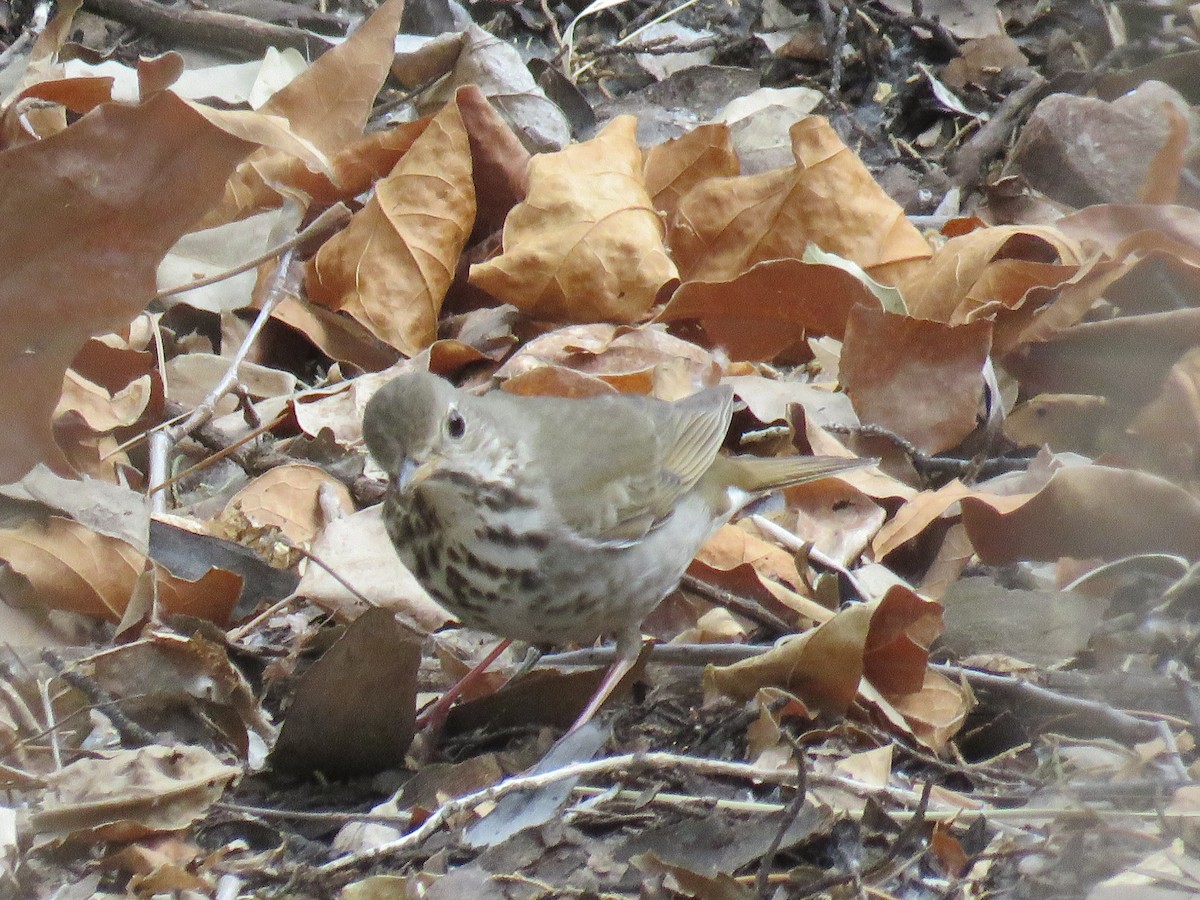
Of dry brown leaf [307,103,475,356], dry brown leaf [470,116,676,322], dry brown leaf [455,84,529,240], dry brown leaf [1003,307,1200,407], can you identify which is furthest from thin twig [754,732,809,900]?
dry brown leaf [455,84,529,240]

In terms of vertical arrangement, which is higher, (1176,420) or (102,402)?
(102,402)

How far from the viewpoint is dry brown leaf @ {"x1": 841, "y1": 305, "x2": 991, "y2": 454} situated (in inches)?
164

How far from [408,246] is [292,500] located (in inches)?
38.9

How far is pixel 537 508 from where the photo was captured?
3.47 m

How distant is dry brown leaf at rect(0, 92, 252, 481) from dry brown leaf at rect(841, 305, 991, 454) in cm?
175

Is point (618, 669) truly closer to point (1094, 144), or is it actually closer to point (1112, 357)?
point (1112, 357)

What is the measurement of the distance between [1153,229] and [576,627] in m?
2.09

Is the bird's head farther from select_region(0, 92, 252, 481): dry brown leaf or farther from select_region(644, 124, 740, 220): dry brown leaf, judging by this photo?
select_region(644, 124, 740, 220): dry brown leaf

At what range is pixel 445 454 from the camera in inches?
131

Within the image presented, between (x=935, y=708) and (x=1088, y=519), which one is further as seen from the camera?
(x=1088, y=519)

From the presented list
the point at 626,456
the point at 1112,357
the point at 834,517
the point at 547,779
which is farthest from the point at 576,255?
the point at 547,779

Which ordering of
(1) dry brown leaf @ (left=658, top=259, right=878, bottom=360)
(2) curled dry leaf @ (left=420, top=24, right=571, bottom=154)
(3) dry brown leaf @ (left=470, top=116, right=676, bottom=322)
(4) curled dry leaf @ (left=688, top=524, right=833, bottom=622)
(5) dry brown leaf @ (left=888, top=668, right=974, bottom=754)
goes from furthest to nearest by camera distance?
(2) curled dry leaf @ (left=420, top=24, right=571, bottom=154), (3) dry brown leaf @ (left=470, top=116, right=676, bottom=322), (1) dry brown leaf @ (left=658, top=259, right=878, bottom=360), (4) curled dry leaf @ (left=688, top=524, right=833, bottom=622), (5) dry brown leaf @ (left=888, top=668, right=974, bottom=754)

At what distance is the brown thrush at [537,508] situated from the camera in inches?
130

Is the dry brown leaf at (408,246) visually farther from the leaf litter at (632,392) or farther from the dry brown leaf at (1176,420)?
the dry brown leaf at (1176,420)
